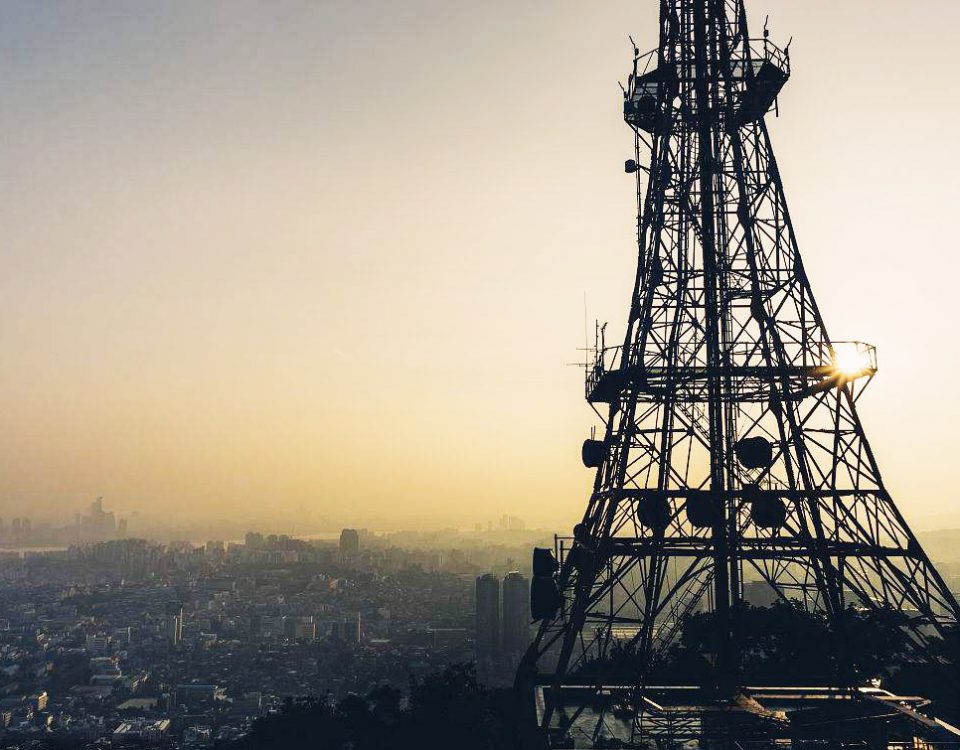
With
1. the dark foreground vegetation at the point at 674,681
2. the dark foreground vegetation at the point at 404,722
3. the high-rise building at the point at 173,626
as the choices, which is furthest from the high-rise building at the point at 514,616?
the high-rise building at the point at 173,626

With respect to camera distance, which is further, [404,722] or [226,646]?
[226,646]

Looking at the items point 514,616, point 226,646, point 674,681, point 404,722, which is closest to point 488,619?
point 514,616

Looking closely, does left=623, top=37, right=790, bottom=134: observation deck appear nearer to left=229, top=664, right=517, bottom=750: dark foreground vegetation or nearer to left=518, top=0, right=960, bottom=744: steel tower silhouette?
left=518, top=0, right=960, bottom=744: steel tower silhouette

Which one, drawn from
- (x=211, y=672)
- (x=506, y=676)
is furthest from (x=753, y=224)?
(x=211, y=672)

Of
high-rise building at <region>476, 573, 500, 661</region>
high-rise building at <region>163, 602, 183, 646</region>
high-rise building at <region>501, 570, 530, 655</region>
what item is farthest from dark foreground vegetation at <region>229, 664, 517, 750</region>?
high-rise building at <region>163, 602, 183, 646</region>

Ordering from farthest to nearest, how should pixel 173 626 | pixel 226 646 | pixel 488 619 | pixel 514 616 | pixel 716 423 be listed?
pixel 173 626 → pixel 226 646 → pixel 488 619 → pixel 514 616 → pixel 716 423

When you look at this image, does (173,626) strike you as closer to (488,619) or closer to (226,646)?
(226,646)
